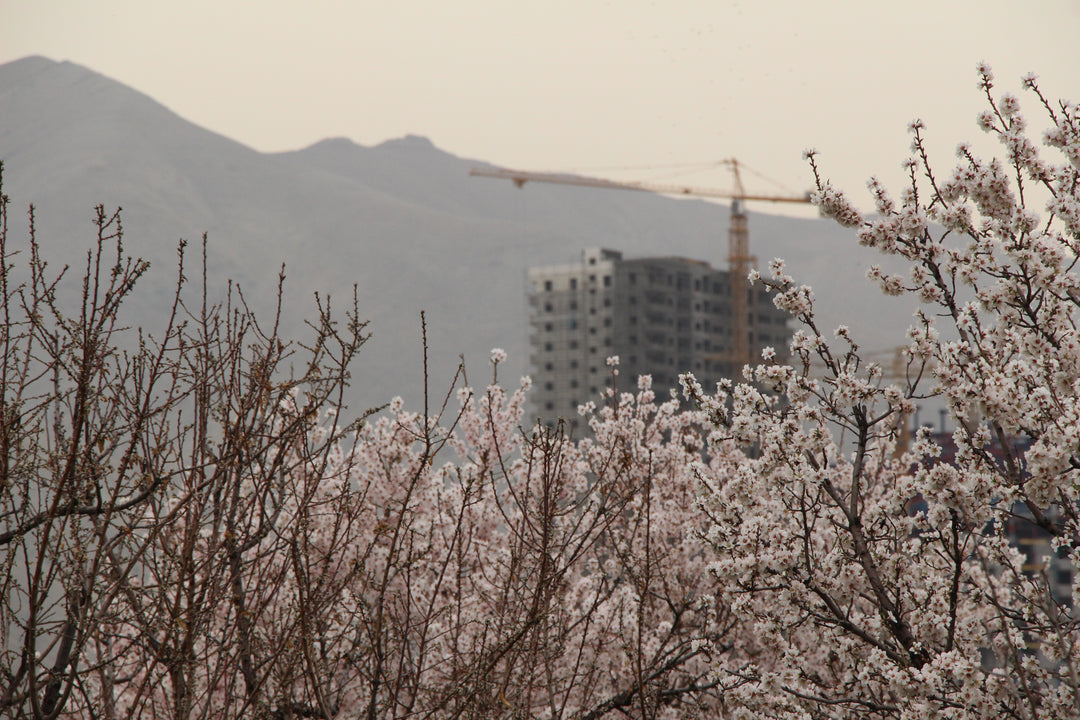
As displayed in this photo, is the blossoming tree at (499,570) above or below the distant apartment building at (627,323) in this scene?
below

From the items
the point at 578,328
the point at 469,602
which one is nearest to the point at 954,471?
the point at 469,602

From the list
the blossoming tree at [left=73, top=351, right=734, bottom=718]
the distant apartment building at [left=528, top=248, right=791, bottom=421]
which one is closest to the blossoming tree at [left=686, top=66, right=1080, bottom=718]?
the blossoming tree at [left=73, top=351, right=734, bottom=718]

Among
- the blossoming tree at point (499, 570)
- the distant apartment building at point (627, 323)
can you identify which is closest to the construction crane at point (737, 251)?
the distant apartment building at point (627, 323)

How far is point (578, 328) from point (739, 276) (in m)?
22.4

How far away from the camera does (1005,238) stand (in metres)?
6.96

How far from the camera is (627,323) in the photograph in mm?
120125

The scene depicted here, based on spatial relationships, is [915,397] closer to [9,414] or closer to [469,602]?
[9,414]

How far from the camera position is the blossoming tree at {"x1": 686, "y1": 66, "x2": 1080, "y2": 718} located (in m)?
6.43

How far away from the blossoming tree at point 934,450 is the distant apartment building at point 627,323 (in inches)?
4278

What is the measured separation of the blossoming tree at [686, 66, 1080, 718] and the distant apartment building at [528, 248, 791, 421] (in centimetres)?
10865

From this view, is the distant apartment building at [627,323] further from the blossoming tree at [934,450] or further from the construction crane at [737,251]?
the blossoming tree at [934,450]

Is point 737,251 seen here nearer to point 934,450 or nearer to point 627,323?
point 627,323

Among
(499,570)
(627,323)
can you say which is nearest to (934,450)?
(499,570)

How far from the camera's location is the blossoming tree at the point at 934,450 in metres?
6.43
